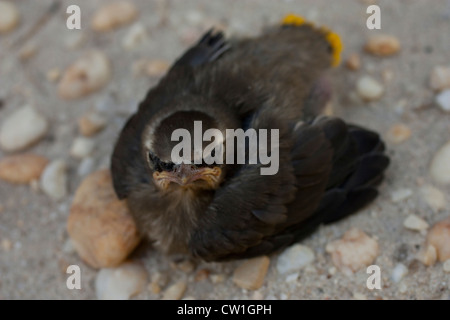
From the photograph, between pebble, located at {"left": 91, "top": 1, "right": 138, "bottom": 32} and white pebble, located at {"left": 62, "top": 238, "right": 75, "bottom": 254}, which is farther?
pebble, located at {"left": 91, "top": 1, "right": 138, "bottom": 32}

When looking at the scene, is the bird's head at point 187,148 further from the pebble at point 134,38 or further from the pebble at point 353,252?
the pebble at point 134,38

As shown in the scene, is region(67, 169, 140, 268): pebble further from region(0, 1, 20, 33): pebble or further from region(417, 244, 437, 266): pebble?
region(0, 1, 20, 33): pebble

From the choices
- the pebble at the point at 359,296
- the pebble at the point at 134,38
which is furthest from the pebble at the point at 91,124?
the pebble at the point at 359,296

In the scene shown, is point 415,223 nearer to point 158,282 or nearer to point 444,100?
point 444,100

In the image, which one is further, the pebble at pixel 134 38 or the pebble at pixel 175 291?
the pebble at pixel 134 38

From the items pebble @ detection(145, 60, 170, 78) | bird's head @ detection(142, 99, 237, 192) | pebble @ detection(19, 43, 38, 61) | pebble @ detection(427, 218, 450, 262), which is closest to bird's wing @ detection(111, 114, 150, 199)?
bird's head @ detection(142, 99, 237, 192)
